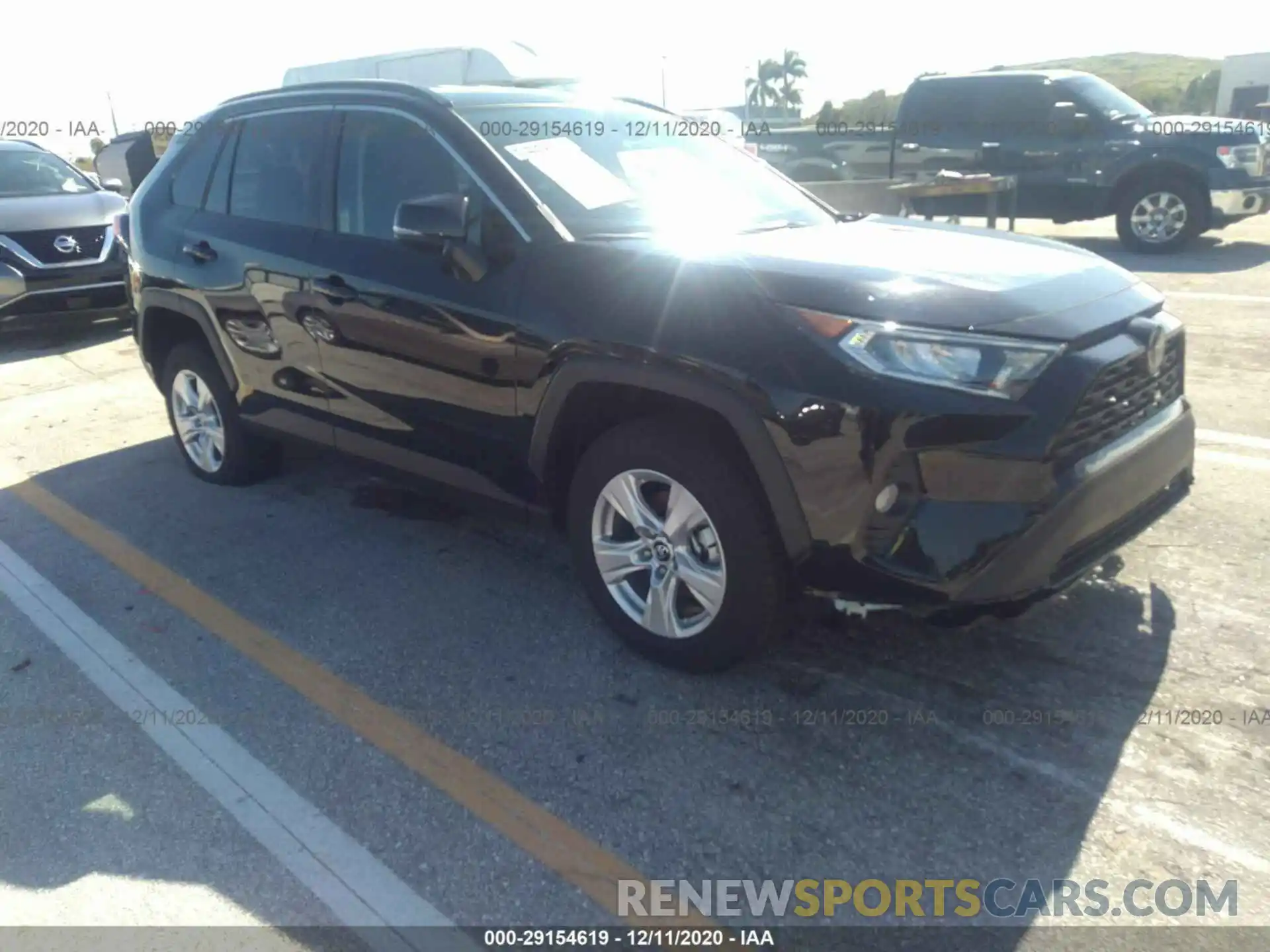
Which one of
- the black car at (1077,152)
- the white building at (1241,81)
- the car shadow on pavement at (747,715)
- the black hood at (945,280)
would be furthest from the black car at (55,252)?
the white building at (1241,81)

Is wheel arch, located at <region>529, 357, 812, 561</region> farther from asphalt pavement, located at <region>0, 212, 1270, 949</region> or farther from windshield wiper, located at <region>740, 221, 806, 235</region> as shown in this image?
windshield wiper, located at <region>740, 221, 806, 235</region>

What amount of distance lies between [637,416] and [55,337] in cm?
885

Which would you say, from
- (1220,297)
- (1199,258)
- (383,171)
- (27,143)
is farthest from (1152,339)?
(27,143)

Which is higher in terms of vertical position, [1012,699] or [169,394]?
[169,394]

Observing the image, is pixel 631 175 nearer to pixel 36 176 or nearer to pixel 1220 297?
pixel 1220 297

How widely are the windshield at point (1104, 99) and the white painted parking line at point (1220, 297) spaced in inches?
146

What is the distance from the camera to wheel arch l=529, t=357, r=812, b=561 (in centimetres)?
294

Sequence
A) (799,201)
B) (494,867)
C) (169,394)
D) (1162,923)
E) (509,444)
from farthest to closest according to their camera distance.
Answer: (169,394), (799,201), (509,444), (494,867), (1162,923)

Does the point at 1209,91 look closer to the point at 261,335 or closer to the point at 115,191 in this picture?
the point at 115,191

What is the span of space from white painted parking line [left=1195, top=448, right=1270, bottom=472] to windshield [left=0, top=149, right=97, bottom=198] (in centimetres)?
1005

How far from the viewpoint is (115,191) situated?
11.1m

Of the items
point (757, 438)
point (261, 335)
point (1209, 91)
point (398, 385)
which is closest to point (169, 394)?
point (261, 335)

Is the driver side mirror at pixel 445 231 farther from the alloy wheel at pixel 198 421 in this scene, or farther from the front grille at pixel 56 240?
the front grille at pixel 56 240

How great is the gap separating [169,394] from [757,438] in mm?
3868
